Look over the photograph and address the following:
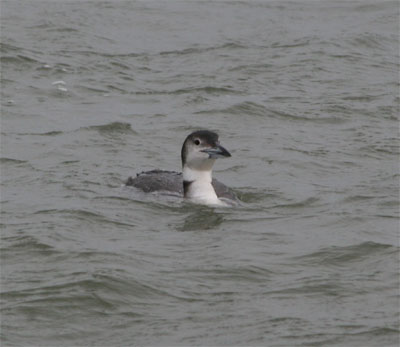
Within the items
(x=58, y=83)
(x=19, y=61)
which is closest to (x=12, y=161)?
(x=58, y=83)

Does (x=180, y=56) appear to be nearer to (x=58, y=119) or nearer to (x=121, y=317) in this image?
(x=58, y=119)

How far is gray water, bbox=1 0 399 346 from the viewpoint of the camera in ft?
32.2

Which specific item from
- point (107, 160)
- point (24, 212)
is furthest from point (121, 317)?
point (107, 160)

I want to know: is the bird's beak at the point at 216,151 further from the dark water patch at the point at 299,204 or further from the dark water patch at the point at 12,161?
the dark water patch at the point at 12,161

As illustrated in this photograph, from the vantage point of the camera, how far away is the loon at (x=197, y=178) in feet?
44.0

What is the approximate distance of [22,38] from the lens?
2275 centimetres

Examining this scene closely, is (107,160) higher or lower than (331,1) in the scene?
lower

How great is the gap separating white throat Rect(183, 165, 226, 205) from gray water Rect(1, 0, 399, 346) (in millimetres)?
131

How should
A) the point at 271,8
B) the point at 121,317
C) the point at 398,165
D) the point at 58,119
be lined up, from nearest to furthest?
the point at 121,317, the point at 398,165, the point at 58,119, the point at 271,8

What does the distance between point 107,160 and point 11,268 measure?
5230 mm

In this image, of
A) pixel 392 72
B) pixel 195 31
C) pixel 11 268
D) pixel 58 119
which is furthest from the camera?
pixel 195 31

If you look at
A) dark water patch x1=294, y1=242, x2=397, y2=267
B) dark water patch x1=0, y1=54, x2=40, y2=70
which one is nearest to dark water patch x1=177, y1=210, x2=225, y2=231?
dark water patch x1=294, y1=242, x2=397, y2=267

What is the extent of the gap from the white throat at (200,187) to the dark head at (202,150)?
2.6 inches

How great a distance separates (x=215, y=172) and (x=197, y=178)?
2.27m
